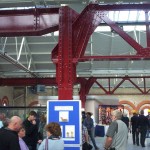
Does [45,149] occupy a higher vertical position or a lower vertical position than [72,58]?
lower

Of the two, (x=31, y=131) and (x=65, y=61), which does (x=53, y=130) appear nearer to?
(x=31, y=131)

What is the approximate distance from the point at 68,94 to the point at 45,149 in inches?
136

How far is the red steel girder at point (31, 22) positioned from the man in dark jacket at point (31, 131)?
9.01 ft

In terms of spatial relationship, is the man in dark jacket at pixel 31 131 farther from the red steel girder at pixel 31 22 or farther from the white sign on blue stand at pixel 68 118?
the red steel girder at pixel 31 22

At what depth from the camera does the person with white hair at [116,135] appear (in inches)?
254

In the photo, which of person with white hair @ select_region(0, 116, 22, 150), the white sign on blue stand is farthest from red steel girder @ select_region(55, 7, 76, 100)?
person with white hair @ select_region(0, 116, 22, 150)

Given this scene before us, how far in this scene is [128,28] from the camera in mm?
17562

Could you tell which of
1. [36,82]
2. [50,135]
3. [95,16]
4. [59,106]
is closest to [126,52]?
[36,82]

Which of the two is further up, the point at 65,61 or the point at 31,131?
the point at 65,61

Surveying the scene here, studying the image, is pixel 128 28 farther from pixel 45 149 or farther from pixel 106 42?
pixel 45 149

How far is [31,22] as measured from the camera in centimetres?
940

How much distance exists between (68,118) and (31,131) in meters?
0.95

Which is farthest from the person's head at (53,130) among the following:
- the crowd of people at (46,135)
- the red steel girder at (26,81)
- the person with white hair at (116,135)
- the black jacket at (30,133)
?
the red steel girder at (26,81)

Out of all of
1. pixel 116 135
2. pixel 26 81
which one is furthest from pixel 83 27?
pixel 26 81
